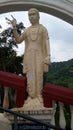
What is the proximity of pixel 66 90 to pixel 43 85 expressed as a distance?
1.24 ft

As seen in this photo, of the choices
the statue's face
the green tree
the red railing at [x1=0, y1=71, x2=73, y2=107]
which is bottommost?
the green tree

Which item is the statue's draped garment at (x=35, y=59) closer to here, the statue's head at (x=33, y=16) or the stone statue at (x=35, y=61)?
the stone statue at (x=35, y=61)

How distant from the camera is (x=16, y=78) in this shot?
20.9 ft

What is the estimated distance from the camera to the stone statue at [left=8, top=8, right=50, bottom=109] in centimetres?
641

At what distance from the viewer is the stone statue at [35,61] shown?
6.41 meters

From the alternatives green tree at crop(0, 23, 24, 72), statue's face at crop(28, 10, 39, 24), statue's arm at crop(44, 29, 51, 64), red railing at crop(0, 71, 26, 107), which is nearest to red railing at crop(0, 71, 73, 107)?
red railing at crop(0, 71, 26, 107)

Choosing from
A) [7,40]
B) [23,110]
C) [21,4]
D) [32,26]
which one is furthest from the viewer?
[7,40]

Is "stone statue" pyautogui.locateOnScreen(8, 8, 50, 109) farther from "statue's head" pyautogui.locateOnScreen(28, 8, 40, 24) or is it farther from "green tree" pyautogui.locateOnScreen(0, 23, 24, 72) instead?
"green tree" pyautogui.locateOnScreen(0, 23, 24, 72)

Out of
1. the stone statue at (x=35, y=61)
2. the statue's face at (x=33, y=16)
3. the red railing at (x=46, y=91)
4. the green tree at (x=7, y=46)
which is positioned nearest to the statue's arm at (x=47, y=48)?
the stone statue at (x=35, y=61)

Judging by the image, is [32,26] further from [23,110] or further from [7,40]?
[7,40]

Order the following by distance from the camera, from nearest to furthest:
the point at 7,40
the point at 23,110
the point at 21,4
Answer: the point at 23,110, the point at 21,4, the point at 7,40

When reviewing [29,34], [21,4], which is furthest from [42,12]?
[29,34]

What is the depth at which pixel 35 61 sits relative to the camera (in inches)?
255

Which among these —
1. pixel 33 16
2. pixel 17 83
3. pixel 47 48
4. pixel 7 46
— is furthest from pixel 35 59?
pixel 7 46
